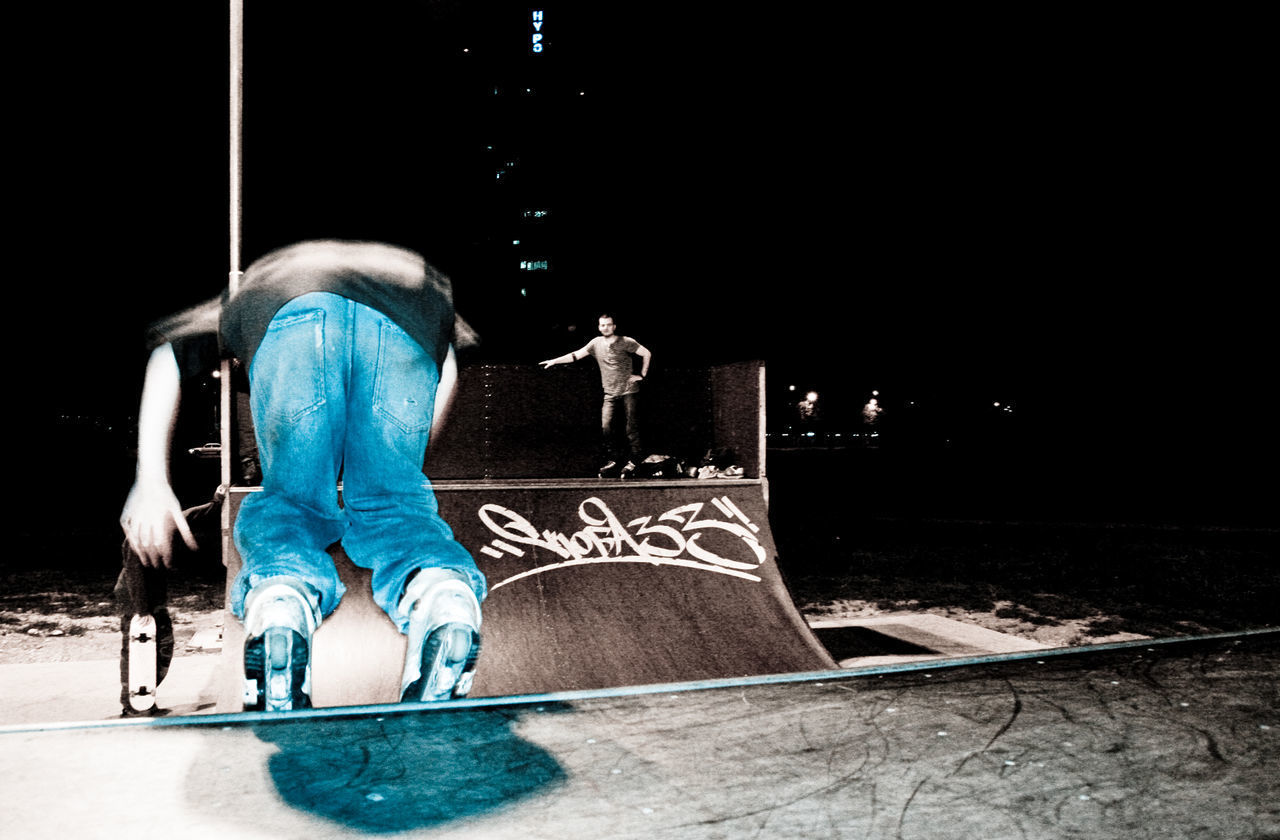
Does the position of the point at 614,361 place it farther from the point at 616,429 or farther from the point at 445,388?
the point at 445,388

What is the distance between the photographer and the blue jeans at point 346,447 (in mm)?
2412

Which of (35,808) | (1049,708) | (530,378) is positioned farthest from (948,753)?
(530,378)

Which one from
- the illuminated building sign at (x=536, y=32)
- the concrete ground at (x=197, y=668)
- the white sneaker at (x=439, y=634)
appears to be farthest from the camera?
the illuminated building sign at (x=536, y=32)

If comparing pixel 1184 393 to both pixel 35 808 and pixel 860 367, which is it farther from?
pixel 35 808

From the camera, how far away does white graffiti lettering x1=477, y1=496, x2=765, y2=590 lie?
4652 millimetres

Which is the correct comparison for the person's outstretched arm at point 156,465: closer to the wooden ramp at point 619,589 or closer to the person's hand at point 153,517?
the person's hand at point 153,517

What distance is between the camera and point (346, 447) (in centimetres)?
253

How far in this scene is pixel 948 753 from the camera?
1.99m

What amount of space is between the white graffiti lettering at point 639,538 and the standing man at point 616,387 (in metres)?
2.37

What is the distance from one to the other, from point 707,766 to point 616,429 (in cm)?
703

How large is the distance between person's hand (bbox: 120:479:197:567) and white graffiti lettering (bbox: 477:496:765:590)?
2116 mm

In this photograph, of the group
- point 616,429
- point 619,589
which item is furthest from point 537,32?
point 619,589

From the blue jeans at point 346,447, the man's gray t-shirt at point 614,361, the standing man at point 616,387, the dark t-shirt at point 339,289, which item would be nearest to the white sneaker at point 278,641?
the blue jeans at point 346,447

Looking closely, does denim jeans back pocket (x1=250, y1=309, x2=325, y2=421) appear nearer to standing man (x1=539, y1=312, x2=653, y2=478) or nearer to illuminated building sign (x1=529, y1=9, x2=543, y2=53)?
standing man (x1=539, y1=312, x2=653, y2=478)
